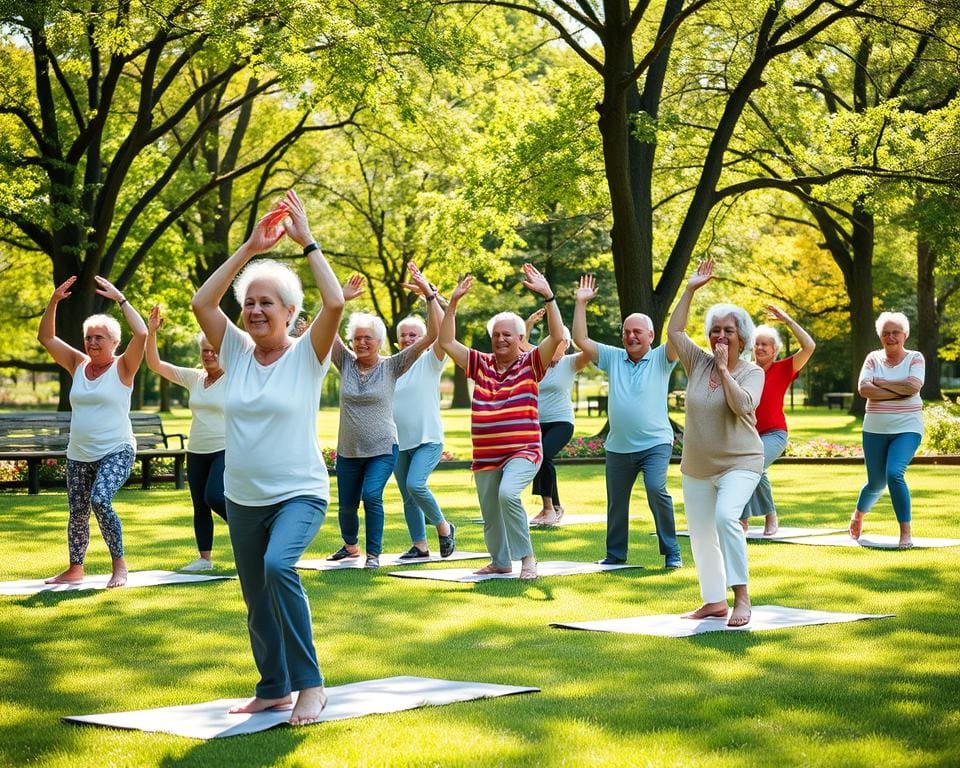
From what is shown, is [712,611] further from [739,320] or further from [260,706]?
[260,706]

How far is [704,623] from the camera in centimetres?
912

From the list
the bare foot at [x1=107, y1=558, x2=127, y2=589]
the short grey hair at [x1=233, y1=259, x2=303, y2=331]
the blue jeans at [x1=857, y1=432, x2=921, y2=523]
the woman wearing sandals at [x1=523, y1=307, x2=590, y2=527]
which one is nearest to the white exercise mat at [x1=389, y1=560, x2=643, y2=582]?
the bare foot at [x1=107, y1=558, x2=127, y2=589]

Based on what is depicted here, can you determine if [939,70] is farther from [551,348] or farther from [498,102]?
[551,348]

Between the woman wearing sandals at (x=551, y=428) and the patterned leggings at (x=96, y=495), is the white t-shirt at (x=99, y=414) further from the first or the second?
the woman wearing sandals at (x=551, y=428)

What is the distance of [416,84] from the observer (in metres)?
25.4

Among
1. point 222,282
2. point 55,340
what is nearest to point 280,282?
point 222,282

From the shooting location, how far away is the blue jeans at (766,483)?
13766mm

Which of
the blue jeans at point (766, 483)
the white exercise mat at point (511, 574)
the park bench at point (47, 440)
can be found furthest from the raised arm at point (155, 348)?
the park bench at point (47, 440)

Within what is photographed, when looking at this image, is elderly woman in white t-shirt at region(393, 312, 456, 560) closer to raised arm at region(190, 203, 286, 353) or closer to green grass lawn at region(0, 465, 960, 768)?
green grass lawn at region(0, 465, 960, 768)

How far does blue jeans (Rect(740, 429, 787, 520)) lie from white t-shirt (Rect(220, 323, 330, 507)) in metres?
7.68

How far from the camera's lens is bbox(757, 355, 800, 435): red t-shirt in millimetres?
13531

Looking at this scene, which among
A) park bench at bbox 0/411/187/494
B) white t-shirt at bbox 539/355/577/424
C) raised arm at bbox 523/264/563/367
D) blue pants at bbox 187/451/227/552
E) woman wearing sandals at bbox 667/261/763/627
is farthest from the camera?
park bench at bbox 0/411/187/494

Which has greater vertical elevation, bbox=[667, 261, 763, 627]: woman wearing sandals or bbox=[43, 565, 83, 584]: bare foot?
bbox=[667, 261, 763, 627]: woman wearing sandals

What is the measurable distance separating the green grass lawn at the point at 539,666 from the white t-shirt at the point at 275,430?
43.0 inches
